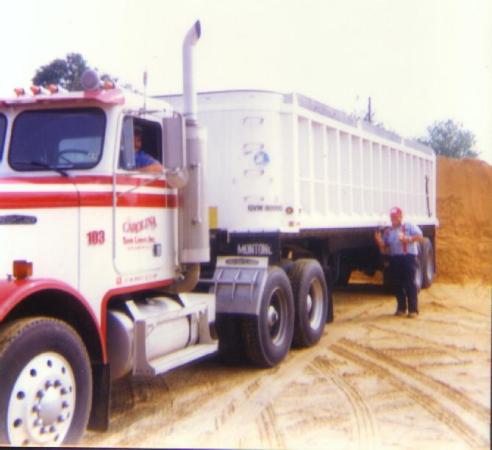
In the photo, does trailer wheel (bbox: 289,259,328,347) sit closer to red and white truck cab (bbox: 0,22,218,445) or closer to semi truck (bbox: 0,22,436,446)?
semi truck (bbox: 0,22,436,446)

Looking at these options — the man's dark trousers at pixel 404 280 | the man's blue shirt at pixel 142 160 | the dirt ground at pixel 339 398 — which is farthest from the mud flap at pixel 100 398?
→ the man's dark trousers at pixel 404 280

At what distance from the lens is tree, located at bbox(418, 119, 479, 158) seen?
5.97 m

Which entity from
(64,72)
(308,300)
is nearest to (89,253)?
(64,72)

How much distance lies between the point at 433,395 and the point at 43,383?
10.2 ft

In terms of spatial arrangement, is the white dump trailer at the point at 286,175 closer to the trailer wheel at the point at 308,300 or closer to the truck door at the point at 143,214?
the trailer wheel at the point at 308,300

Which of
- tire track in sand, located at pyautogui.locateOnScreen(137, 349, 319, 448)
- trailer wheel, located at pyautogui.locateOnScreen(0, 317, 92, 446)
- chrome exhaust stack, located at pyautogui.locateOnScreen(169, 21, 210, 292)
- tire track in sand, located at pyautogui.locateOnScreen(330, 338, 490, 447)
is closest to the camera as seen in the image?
trailer wheel, located at pyautogui.locateOnScreen(0, 317, 92, 446)

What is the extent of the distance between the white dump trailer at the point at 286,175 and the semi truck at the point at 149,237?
0.02 metres

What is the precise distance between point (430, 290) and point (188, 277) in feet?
22.1

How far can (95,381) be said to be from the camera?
5410 mm

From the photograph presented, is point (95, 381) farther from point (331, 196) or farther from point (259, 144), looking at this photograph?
point (331, 196)

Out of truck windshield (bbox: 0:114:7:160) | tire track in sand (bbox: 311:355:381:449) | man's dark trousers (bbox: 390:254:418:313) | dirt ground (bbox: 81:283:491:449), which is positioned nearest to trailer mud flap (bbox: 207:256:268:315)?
dirt ground (bbox: 81:283:491:449)

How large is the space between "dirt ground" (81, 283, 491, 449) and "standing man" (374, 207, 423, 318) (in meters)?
1.51

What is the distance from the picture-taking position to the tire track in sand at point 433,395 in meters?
5.07

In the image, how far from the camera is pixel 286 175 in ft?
26.5
